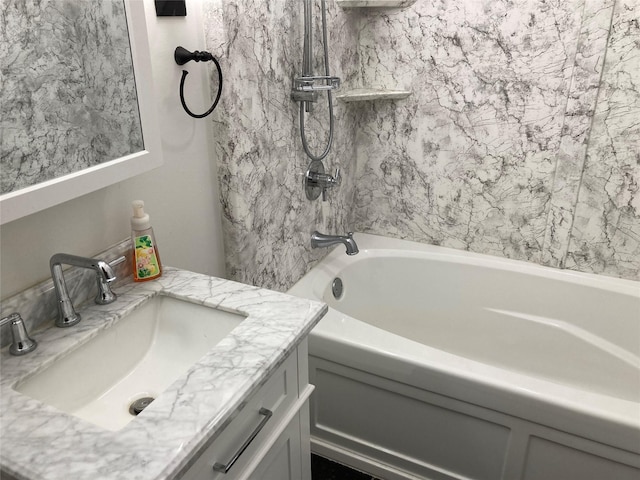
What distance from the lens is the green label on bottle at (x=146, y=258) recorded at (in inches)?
46.8

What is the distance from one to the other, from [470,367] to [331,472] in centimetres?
67

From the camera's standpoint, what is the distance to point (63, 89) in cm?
103

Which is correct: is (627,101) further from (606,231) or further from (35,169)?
(35,169)

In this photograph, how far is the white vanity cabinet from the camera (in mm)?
896

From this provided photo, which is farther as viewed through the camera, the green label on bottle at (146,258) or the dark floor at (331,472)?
the dark floor at (331,472)

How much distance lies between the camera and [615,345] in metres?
1.95

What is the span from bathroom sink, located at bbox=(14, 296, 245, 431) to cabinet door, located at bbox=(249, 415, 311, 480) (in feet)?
0.81

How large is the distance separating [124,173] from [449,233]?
4.80 ft

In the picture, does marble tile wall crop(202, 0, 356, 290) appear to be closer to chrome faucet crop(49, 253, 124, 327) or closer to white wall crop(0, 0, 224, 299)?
white wall crop(0, 0, 224, 299)

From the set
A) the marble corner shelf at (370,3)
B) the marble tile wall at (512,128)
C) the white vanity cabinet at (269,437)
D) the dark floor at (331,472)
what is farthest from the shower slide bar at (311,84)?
the dark floor at (331,472)

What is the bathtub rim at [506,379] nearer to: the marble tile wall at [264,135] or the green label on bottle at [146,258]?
the marble tile wall at [264,135]

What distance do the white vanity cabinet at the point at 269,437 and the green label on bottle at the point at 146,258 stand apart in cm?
39

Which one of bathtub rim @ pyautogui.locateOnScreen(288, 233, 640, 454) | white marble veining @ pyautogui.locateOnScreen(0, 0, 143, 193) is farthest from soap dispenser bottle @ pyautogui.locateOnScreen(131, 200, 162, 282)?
bathtub rim @ pyautogui.locateOnScreen(288, 233, 640, 454)

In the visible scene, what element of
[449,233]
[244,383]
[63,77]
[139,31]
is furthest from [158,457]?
[449,233]
